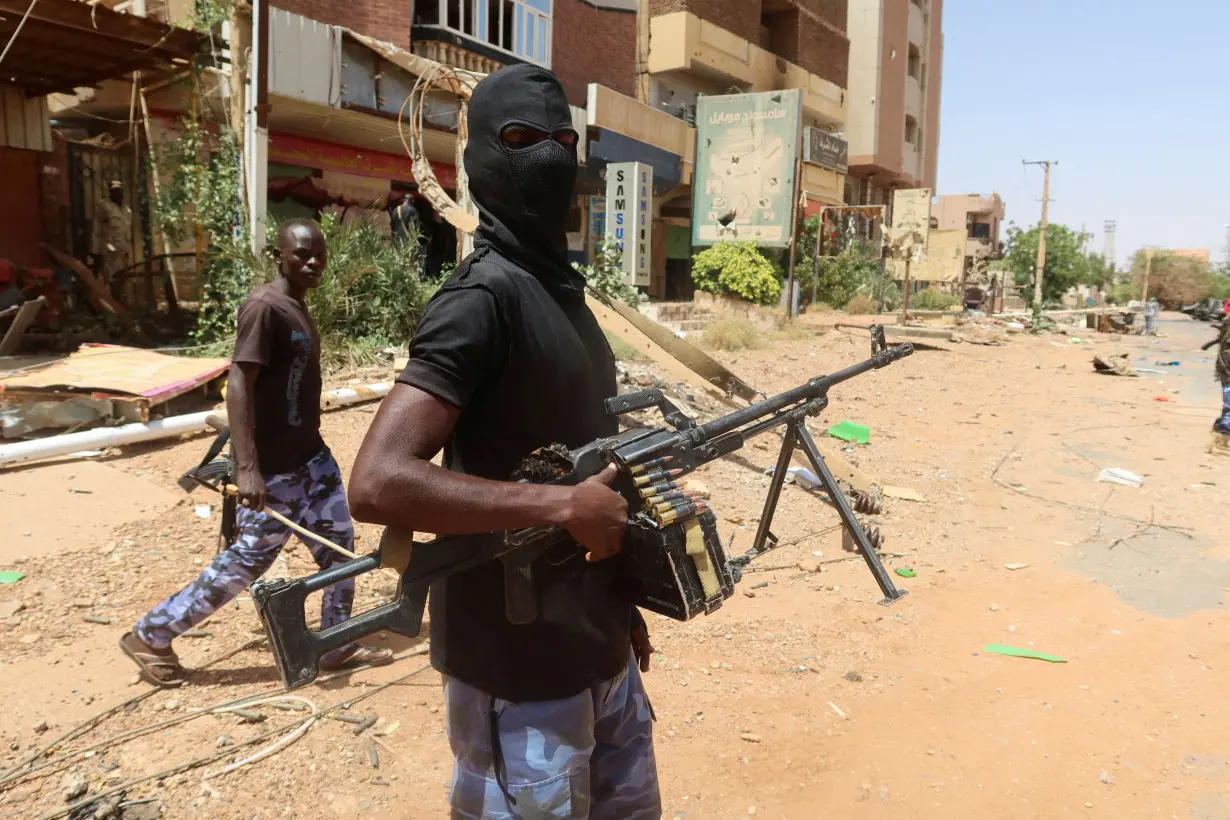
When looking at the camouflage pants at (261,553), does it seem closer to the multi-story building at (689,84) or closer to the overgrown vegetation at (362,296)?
the overgrown vegetation at (362,296)

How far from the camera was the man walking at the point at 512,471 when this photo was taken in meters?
1.41

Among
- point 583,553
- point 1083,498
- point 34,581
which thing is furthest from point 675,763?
point 1083,498

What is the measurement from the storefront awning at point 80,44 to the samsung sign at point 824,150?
65.3 feet

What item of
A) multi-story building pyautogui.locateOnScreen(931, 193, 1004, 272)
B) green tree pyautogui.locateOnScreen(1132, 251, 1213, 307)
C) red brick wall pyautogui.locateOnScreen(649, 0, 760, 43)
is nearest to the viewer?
red brick wall pyautogui.locateOnScreen(649, 0, 760, 43)

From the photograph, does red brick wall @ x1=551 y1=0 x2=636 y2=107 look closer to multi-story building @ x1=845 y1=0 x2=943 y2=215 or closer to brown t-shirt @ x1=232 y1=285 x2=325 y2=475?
brown t-shirt @ x1=232 y1=285 x2=325 y2=475

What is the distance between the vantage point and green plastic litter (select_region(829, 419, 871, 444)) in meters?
8.54

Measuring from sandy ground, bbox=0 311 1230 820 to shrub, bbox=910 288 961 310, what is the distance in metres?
24.0

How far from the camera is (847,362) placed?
47.2 ft

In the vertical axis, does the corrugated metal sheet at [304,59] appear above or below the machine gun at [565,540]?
above

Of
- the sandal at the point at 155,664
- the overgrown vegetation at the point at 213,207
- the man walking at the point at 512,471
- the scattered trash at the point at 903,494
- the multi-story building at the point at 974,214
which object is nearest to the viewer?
the man walking at the point at 512,471

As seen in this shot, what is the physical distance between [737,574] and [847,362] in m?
13.0

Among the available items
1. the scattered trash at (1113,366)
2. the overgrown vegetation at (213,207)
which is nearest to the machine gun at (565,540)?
the overgrown vegetation at (213,207)

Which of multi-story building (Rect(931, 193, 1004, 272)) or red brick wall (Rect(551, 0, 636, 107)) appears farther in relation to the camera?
multi-story building (Rect(931, 193, 1004, 272))

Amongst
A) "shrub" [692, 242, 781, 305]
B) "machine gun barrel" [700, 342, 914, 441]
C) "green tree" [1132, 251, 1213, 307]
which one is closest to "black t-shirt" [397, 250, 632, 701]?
Answer: "machine gun barrel" [700, 342, 914, 441]
